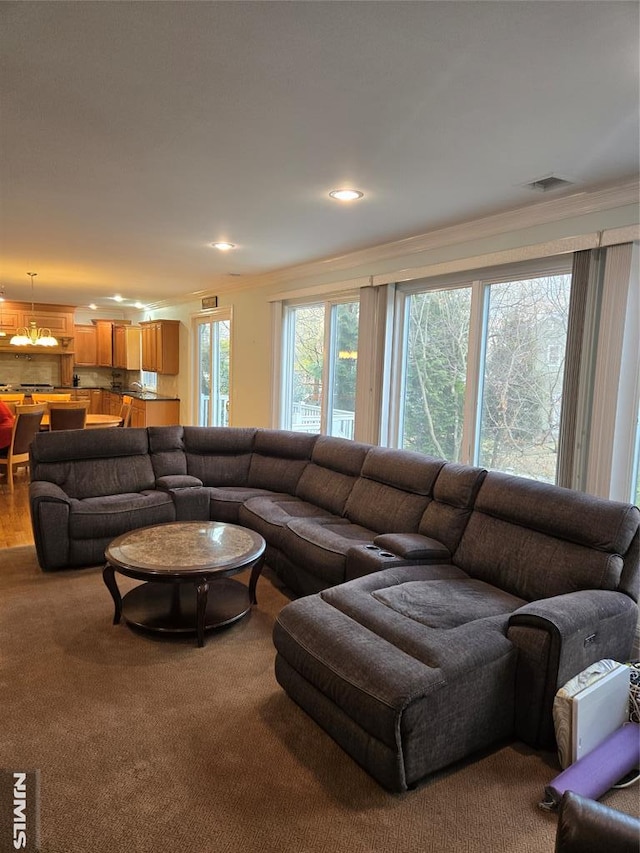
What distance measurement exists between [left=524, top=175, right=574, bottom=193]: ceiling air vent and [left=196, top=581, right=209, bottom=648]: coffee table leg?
8.88 ft

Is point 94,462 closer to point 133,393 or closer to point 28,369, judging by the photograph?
point 133,393

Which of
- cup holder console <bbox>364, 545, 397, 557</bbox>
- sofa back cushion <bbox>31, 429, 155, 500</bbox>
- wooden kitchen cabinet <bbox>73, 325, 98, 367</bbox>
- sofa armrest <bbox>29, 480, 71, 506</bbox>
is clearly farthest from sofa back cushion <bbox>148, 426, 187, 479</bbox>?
wooden kitchen cabinet <bbox>73, 325, 98, 367</bbox>

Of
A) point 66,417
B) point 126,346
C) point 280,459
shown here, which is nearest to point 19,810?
point 280,459

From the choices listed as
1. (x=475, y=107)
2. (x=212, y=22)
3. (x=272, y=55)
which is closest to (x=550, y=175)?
A: (x=475, y=107)

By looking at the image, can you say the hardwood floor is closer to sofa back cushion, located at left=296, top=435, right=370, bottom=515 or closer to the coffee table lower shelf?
the coffee table lower shelf

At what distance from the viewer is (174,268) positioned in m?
5.84

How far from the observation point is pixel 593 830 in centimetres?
117

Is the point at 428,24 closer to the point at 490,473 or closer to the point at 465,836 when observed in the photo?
the point at 490,473

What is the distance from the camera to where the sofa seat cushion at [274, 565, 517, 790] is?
186 cm

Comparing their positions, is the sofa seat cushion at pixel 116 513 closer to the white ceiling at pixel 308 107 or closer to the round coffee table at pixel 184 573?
the round coffee table at pixel 184 573

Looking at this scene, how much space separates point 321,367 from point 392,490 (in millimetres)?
2238

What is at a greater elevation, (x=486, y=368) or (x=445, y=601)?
(x=486, y=368)

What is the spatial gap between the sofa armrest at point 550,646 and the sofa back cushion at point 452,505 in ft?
2.76

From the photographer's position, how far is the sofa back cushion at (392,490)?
3394 mm
